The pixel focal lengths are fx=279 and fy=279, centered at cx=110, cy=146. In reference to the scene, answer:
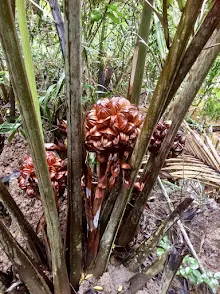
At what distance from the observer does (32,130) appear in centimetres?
44

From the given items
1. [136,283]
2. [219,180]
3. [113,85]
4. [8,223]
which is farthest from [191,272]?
[113,85]

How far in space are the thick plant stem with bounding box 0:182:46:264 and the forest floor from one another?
0.18 feet

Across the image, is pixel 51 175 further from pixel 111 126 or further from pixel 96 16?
pixel 96 16

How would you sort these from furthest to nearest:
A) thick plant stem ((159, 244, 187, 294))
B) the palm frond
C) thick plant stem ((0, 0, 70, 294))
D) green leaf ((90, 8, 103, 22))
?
green leaf ((90, 8, 103, 22)) → the palm frond → thick plant stem ((159, 244, 187, 294)) → thick plant stem ((0, 0, 70, 294))

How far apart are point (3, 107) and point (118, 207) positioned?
995 millimetres

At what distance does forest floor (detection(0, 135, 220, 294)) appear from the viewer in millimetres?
725

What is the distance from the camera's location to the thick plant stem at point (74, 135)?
1.40 feet

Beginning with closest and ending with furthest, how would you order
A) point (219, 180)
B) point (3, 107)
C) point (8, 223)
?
point (219, 180) → point (8, 223) → point (3, 107)

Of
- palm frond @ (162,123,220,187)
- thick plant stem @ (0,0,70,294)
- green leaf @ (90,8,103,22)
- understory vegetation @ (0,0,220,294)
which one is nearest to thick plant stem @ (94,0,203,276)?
understory vegetation @ (0,0,220,294)

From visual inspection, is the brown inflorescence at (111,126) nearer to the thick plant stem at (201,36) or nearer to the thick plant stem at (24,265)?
the thick plant stem at (201,36)

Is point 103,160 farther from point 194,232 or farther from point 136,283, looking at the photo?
point 194,232

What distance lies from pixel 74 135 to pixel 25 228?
27 cm

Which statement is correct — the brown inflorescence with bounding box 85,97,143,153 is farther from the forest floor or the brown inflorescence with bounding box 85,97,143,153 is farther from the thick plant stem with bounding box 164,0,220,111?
the forest floor

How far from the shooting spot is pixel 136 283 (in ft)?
2.18
